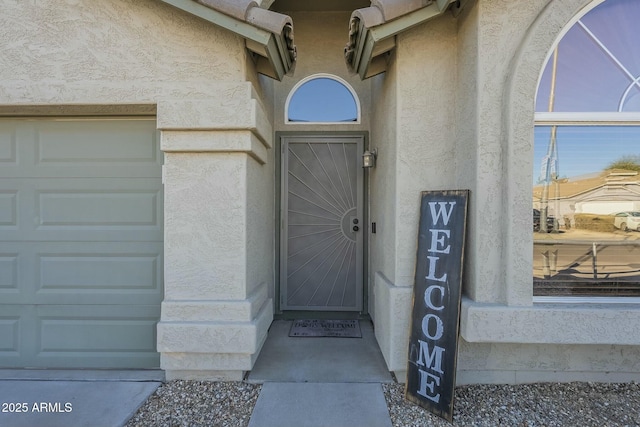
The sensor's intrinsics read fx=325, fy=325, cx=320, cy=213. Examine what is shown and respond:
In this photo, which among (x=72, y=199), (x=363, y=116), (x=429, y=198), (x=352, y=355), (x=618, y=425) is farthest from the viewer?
(x=363, y=116)

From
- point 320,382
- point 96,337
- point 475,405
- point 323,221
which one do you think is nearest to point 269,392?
point 320,382

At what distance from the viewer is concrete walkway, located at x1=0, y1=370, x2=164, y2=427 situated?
3079 millimetres

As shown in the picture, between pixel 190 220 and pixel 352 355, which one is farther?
pixel 352 355

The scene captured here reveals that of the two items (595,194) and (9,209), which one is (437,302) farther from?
(9,209)

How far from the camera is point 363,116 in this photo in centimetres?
555

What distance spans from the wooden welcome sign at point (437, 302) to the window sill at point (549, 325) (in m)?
0.32

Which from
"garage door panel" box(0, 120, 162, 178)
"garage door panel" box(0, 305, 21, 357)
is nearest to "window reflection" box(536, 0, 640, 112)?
"garage door panel" box(0, 120, 162, 178)

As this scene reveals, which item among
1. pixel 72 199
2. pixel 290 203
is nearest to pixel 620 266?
pixel 290 203

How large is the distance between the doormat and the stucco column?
1.41 meters

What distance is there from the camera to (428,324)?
11.2 feet

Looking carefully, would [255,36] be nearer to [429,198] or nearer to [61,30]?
[61,30]

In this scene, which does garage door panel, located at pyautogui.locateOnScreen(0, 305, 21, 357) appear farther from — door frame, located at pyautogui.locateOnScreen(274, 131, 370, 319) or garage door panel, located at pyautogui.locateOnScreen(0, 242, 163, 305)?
door frame, located at pyautogui.locateOnScreen(274, 131, 370, 319)

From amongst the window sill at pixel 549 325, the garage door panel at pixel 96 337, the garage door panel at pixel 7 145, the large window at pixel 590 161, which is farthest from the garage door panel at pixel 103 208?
the large window at pixel 590 161

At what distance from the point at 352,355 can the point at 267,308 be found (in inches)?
51.5
